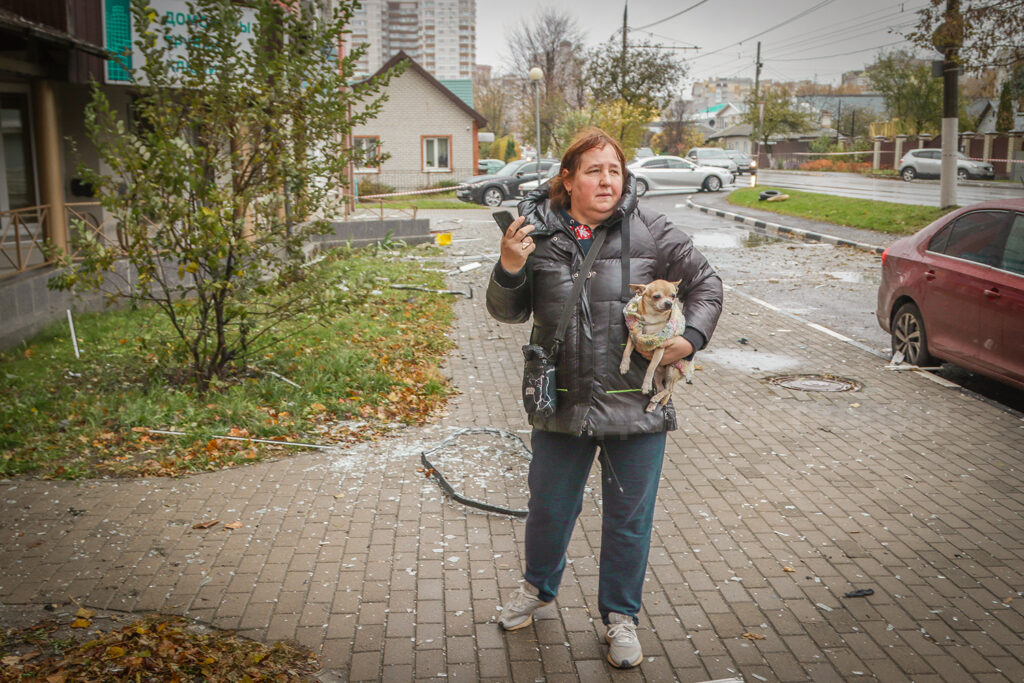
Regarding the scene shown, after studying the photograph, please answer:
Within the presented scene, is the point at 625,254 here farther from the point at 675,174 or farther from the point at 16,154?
the point at 675,174

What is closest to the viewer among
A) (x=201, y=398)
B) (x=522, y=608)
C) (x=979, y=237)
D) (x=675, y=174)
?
(x=522, y=608)

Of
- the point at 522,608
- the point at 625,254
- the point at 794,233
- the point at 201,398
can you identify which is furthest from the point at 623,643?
the point at 794,233

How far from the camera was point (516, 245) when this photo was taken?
11.2ft

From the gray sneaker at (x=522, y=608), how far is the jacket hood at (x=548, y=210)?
1571mm

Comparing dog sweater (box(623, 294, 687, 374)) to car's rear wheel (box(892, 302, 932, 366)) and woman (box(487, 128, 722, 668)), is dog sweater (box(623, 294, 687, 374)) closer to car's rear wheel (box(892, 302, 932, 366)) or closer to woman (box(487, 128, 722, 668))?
woman (box(487, 128, 722, 668))

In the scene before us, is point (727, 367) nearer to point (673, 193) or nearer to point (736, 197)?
point (736, 197)

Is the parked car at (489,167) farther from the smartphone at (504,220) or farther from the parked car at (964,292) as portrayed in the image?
the smartphone at (504,220)

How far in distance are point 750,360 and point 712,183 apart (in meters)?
31.7

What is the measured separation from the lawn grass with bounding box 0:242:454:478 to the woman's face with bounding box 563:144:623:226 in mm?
3675

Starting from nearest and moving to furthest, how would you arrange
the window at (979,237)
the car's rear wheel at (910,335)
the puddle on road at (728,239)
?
the window at (979,237) < the car's rear wheel at (910,335) < the puddle on road at (728,239)

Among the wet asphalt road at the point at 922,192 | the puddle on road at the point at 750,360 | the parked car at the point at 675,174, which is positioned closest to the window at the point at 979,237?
the puddle on road at the point at 750,360

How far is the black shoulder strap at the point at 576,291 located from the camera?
346 centimetres

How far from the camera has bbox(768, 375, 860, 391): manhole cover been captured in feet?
27.1

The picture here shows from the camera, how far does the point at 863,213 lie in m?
24.1
